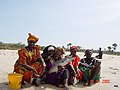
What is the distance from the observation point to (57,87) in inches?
300

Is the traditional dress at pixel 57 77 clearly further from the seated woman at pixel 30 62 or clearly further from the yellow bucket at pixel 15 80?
the yellow bucket at pixel 15 80

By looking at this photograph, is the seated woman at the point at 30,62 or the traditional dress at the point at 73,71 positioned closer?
the seated woman at the point at 30,62

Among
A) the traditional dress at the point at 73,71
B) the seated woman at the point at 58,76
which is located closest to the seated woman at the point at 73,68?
the traditional dress at the point at 73,71

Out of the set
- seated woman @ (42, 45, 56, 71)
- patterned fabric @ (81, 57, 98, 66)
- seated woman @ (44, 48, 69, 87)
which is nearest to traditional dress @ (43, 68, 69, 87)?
seated woman @ (44, 48, 69, 87)

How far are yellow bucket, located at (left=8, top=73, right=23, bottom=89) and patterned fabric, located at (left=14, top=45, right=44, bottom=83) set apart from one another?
0.71 ft

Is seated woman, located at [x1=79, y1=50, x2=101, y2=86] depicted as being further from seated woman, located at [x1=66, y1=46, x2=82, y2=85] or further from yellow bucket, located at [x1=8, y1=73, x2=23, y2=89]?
yellow bucket, located at [x1=8, y1=73, x2=23, y2=89]

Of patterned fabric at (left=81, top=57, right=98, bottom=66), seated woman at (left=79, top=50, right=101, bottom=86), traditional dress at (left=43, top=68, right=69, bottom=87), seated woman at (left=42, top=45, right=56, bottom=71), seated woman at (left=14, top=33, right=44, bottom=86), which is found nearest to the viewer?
seated woman at (left=14, top=33, right=44, bottom=86)

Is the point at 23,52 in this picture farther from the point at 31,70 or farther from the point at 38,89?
the point at 38,89

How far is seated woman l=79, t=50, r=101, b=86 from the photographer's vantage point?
27.0ft

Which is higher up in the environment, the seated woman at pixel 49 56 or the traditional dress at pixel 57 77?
the seated woman at pixel 49 56

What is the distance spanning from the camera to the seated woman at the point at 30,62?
7.20 metres

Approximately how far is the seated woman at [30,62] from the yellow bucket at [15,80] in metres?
0.23

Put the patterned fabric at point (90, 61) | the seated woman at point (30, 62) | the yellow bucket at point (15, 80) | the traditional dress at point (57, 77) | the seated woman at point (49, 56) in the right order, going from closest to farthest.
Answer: the yellow bucket at point (15, 80) → the seated woman at point (30, 62) → the traditional dress at point (57, 77) → the seated woman at point (49, 56) → the patterned fabric at point (90, 61)

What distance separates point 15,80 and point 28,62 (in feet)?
2.22
